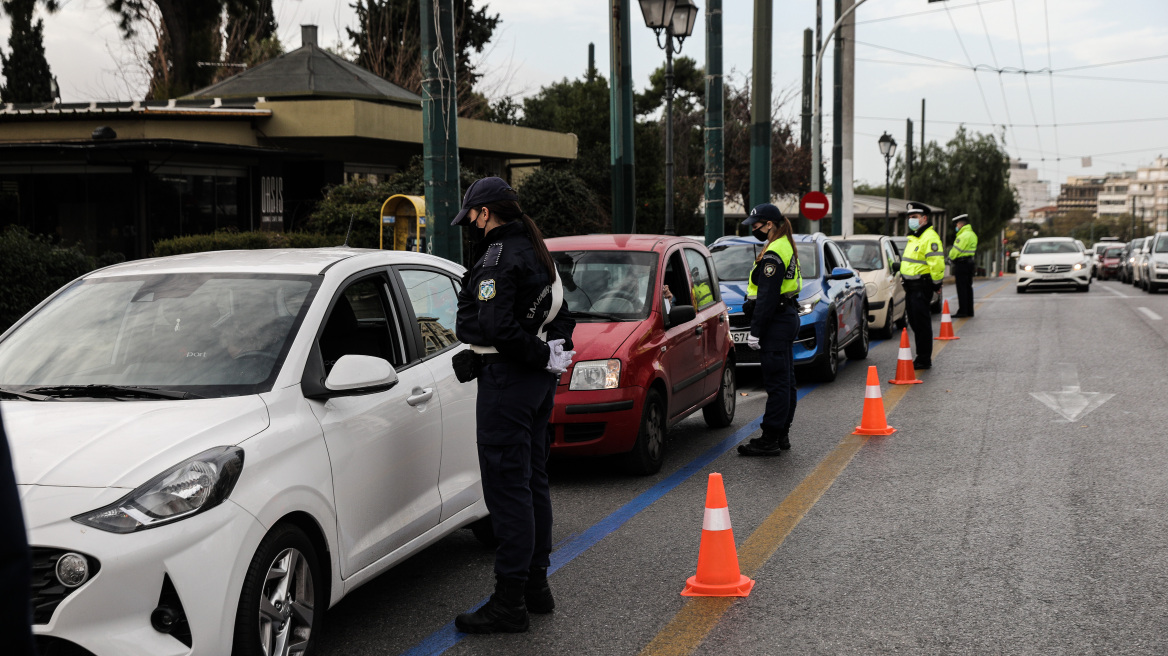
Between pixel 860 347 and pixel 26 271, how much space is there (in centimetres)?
1004

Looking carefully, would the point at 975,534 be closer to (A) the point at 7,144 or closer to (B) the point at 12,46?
(A) the point at 7,144

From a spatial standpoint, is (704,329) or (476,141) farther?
(476,141)

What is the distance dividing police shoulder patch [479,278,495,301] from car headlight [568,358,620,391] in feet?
9.87

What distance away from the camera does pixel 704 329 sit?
30.3 feet

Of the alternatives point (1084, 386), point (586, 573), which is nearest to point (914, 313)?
point (1084, 386)

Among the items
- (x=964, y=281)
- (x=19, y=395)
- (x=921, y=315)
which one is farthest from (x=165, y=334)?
(x=964, y=281)

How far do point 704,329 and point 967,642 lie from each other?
191 inches

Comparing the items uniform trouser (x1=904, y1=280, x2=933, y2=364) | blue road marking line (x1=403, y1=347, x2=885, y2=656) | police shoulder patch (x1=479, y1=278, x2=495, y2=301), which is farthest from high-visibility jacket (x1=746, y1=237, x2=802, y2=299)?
uniform trouser (x1=904, y1=280, x2=933, y2=364)

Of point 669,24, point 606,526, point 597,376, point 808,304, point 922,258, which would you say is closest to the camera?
point 606,526

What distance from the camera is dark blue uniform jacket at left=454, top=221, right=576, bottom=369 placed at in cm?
474

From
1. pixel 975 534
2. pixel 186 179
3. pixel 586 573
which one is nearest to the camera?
pixel 586 573

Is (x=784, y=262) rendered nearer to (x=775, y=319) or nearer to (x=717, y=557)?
(x=775, y=319)

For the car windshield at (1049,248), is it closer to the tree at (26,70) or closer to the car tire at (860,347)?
the car tire at (860,347)

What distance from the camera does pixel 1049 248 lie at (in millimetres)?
32469
